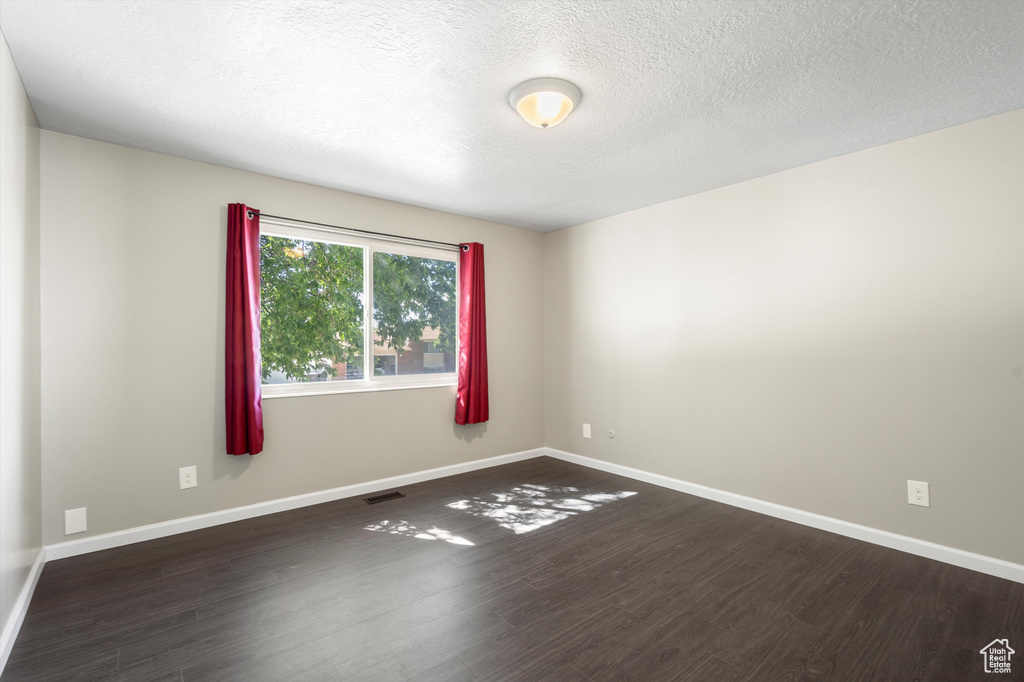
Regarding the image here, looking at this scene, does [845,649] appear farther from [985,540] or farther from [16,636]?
[16,636]

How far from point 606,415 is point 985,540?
2712 millimetres

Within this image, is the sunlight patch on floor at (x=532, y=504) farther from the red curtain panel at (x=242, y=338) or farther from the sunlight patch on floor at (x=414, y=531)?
the red curtain panel at (x=242, y=338)

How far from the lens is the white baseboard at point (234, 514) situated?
2797mm

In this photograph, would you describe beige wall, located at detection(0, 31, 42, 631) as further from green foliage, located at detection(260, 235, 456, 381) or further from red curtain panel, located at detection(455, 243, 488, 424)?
red curtain panel, located at detection(455, 243, 488, 424)

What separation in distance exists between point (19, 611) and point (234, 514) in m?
1.25

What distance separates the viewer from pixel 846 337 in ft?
10.3

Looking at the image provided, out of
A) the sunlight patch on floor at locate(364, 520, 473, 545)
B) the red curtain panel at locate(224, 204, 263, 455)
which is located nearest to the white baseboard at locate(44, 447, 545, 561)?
the red curtain panel at locate(224, 204, 263, 455)

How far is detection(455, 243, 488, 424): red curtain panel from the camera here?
455 centimetres

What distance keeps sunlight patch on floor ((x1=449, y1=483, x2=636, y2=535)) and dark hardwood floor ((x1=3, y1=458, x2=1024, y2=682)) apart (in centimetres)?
5

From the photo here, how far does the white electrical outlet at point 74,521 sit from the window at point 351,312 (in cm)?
123

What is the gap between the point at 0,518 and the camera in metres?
1.87

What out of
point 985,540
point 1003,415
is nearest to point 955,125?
point 1003,415

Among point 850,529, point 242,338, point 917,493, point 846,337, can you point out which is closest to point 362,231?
point 242,338

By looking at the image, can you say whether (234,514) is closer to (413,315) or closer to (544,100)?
(413,315)
